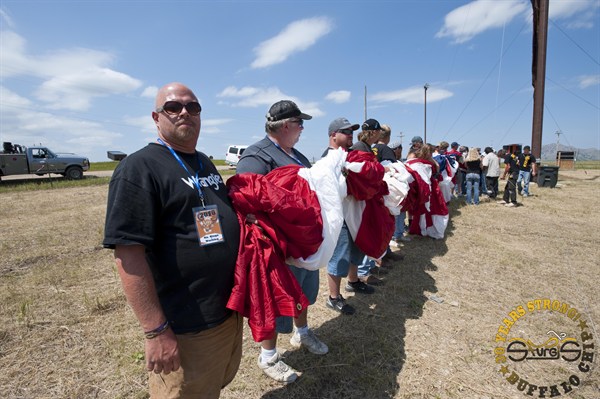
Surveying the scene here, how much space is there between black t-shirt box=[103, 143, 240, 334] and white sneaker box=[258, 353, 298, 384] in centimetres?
112

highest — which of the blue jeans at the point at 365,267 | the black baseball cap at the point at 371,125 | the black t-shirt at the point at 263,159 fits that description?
the black baseball cap at the point at 371,125

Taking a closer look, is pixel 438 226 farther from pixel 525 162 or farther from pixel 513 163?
pixel 525 162

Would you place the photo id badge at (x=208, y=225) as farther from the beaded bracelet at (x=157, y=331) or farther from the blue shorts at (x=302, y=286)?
the blue shorts at (x=302, y=286)

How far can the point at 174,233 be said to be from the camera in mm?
1350

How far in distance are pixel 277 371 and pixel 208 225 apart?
1.61m

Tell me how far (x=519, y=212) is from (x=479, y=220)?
70.1 inches

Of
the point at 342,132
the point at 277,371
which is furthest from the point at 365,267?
the point at 277,371

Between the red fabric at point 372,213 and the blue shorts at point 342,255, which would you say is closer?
the red fabric at point 372,213

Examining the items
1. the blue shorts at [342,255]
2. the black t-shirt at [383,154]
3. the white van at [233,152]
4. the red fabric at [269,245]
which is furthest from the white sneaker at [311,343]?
the white van at [233,152]

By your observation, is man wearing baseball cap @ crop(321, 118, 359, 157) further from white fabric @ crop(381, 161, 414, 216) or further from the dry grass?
the dry grass

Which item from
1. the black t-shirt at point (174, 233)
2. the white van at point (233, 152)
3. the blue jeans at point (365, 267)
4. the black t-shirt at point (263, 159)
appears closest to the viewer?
the black t-shirt at point (174, 233)

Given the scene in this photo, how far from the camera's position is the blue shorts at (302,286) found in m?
2.34

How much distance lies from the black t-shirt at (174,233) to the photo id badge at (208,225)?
0.9 inches

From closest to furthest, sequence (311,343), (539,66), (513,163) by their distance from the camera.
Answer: (311,343)
(513,163)
(539,66)
